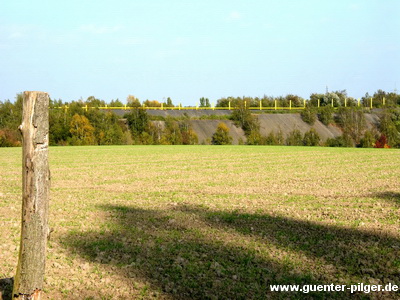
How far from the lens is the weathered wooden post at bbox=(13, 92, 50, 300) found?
15.8 feet

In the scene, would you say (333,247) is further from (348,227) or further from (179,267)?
(179,267)

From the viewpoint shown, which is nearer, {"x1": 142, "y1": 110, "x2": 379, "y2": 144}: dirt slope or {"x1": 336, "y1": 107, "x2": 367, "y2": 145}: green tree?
{"x1": 336, "y1": 107, "x2": 367, "y2": 145}: green tree

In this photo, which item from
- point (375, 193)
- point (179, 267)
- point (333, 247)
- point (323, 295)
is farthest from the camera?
point (375, 193)

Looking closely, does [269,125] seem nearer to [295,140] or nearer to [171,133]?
[295,140]

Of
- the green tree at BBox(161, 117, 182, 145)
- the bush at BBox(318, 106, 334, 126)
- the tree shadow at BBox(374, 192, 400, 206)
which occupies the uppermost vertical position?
the bush at BBox(318, 106, 334, 126)

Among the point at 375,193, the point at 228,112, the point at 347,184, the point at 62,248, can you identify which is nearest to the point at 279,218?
the point at 62,248

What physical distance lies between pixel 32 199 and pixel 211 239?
364 centimetres

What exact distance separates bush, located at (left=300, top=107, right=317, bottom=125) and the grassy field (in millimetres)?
55661

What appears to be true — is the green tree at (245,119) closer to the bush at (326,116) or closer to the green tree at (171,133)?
the green tree at (171,133)

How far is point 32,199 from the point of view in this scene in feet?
15.8

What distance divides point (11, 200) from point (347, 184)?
33.3ft

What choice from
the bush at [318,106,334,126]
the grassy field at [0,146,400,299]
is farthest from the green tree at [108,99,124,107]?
the grassy field at [0,146,400,299]

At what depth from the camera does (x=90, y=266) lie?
6422mm

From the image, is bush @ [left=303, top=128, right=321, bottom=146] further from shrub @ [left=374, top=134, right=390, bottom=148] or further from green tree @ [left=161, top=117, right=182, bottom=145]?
green tree @ [left=161, top=117, right=182, bottom=145]
